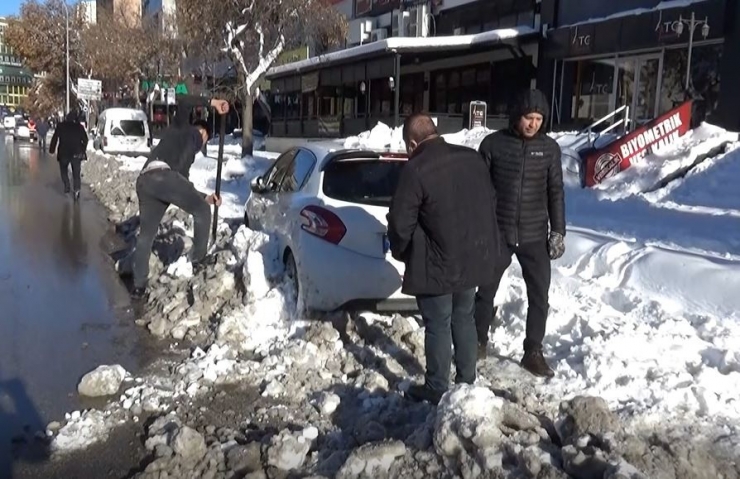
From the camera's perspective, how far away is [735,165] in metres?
13.3

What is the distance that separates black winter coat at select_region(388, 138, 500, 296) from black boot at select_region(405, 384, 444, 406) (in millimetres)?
606

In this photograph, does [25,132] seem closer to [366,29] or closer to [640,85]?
[366,29]

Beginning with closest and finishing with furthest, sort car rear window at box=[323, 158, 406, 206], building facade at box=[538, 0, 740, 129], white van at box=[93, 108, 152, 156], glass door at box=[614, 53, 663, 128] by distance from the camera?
car rear window at box=[323, 158, 406, 206], building facade at box=[538, 0, 740, 129], glass door at box=[614, 53, 663, 128], white van at box=[93, 108, 152, 156]

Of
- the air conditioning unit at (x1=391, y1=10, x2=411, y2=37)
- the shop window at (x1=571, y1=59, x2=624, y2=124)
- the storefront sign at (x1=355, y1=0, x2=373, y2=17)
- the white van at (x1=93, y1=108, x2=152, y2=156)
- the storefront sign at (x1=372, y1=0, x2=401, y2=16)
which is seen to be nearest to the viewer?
the shop window at (x1=571, y1=59, x2=624, y2=124)

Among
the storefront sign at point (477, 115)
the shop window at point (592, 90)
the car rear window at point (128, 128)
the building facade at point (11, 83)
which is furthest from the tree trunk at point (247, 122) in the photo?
the building facade at point (11, 83)

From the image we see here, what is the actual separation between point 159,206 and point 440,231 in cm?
437

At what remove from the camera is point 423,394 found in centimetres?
461

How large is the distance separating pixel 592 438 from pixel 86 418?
2.99 meters

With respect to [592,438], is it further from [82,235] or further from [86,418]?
[82,235]

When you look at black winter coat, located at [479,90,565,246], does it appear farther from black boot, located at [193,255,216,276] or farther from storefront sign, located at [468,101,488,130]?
storefront sign, located at [468,101,488,130]

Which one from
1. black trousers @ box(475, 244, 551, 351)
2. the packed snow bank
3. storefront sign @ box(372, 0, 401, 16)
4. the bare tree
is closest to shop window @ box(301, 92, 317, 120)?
storefront sign @ box(372, 0, 401, 16)

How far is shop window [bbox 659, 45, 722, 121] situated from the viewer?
17500 mm

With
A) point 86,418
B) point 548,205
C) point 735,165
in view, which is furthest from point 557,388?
point 735,165

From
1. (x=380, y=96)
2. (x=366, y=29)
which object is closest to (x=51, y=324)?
(x=380, y=96)
